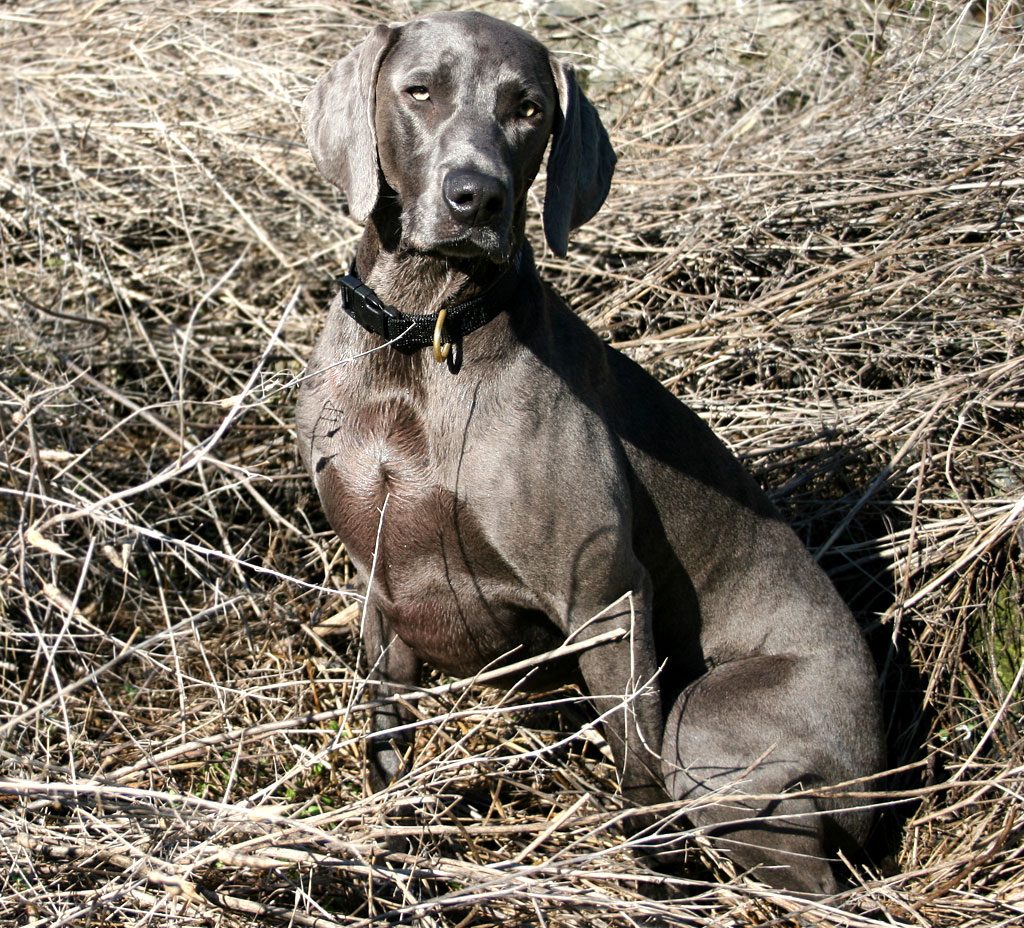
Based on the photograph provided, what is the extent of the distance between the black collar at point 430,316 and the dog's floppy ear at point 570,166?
0.47ft

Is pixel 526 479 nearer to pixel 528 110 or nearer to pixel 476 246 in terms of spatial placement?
pixel 476 246

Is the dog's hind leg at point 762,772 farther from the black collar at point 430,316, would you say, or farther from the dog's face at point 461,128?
the dog's face at point 461,128

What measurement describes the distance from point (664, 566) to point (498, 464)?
0.68 m

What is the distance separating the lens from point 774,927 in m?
3.13

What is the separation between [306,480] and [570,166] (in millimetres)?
1668

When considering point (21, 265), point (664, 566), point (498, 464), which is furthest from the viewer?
point (21, 265)

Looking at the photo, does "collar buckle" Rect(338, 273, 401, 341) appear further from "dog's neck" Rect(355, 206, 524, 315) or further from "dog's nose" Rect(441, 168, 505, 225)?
"dog's nose" Rect(441, 168, 505, 225)

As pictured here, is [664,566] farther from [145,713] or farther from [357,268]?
[145,713]

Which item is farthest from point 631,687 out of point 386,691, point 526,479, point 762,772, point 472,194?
point 472,194

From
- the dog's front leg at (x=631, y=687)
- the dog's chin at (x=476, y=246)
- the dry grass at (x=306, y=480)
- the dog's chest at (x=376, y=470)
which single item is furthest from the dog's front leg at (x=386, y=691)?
the dog's chin at (x=476, y=246)

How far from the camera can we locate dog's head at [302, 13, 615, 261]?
282cm

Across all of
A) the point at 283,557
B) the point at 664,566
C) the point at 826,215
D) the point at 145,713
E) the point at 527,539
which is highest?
the point at 826,215

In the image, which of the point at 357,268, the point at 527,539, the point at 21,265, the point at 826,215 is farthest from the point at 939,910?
the point at 21,265

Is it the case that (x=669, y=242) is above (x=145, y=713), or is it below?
above
